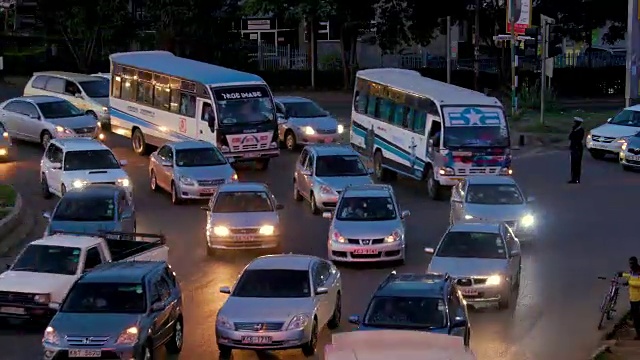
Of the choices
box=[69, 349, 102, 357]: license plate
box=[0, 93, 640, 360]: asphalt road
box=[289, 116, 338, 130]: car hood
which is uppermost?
box=[69, 349, 102, 357]: license plate

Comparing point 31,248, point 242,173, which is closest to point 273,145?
point 242,173

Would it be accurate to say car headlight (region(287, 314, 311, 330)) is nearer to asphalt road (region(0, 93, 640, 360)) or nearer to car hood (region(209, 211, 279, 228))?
asphalt road (region(0, 93, 640, 360))

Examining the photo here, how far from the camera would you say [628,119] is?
41.6 meters

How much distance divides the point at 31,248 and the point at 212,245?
5.84 metres

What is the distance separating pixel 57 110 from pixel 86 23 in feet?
77.2

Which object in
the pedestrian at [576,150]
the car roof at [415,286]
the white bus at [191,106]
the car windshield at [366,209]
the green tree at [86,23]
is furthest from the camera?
the green tree at [86,23]

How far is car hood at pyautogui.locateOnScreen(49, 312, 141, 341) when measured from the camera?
16.6 metres

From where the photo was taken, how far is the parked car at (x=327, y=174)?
30616 mm

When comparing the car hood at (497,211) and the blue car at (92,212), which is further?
the car hood at (497,211)

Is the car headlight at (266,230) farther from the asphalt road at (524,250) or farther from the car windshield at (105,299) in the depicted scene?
the car windshield at (105,299)

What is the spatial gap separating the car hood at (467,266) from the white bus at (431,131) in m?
10.6

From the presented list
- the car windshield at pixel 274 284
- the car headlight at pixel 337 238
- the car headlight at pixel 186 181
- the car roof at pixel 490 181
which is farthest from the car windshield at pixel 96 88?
the car windshield at pixel 274 284

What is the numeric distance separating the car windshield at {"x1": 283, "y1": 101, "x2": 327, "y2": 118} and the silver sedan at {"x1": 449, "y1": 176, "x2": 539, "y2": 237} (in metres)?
13.7

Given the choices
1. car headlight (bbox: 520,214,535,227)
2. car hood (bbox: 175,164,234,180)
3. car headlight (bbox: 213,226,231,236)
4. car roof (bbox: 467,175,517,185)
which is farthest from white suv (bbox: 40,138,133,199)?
car headlight (bbox: 520,214,535,227)
